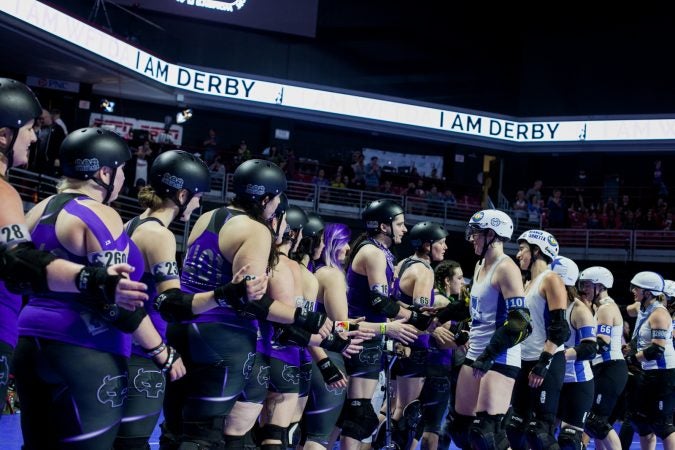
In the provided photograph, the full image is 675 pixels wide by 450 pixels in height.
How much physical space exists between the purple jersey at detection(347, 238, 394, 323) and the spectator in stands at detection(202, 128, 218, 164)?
1232 cm

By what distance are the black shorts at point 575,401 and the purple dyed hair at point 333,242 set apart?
2.35m

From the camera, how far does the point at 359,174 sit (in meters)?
19.2

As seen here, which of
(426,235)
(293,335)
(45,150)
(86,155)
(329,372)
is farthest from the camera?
(45,150)

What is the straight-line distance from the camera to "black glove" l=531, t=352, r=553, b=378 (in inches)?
220

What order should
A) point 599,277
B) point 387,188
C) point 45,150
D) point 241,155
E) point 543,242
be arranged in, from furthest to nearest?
point 387,188
point 241,155
point 45,150
point 599,277
point 543,242

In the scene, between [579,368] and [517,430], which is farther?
[579,368]

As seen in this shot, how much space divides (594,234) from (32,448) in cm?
1725

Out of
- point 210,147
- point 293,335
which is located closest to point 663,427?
point 293,335

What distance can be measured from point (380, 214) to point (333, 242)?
2.12ft

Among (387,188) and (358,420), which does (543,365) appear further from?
(387,188)

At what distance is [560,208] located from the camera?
19.5m

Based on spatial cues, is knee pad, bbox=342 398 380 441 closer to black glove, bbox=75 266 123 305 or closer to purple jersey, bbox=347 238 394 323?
purple jersey, bbox=347 238 394 323

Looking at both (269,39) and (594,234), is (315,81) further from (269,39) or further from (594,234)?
(594,234)

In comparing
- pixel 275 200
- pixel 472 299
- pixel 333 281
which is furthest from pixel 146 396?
pixel 472 299
